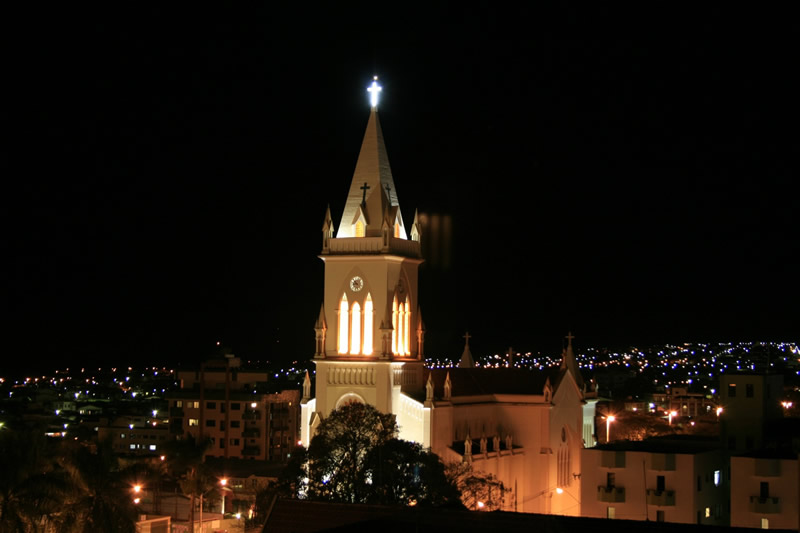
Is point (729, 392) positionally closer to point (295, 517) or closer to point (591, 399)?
point (591, 399)

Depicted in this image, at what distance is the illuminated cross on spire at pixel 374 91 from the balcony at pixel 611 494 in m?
22.5

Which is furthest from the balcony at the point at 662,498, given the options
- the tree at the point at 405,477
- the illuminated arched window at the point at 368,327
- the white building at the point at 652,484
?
the illuminated arched window at the point at 368,327

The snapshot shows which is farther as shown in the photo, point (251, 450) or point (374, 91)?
point (251, 450)

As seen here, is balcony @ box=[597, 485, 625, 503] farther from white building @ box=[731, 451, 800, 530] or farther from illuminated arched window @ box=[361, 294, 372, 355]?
illuminated arched window @ box=[361, 294, 372, 355]

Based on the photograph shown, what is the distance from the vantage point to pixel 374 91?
65.4 meters

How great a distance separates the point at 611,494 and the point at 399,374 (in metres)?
12.5

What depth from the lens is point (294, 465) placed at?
46781 mm

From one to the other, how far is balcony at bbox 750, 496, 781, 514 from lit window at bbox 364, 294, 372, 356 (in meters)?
19.9

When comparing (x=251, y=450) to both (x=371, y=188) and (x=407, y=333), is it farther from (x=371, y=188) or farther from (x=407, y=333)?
(x=371, y=188)

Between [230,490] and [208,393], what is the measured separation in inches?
1620

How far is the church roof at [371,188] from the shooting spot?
63.0 metres

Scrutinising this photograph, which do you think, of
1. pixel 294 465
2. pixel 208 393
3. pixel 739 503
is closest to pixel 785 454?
pixel 739 503

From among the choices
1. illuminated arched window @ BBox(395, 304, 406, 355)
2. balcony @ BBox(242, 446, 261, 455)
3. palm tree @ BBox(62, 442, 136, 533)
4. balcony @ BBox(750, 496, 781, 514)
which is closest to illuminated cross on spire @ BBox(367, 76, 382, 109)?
illuminated arched window @ BBox(395, 304, 406, 355)

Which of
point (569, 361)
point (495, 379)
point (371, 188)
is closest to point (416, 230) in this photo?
point (371, 188)
